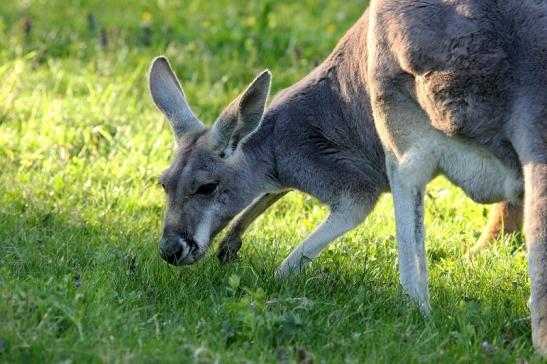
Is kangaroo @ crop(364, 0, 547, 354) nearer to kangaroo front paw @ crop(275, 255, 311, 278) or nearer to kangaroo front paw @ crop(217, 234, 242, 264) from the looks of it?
kangaroo front paw @ crop(275, 255, 311, 278)

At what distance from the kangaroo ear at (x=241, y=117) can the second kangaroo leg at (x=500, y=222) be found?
146cm

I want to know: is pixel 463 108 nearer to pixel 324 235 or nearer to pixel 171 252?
pixel 324 235

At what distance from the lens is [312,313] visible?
495 centimetres

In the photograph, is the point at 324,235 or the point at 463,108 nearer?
the point at 463,108

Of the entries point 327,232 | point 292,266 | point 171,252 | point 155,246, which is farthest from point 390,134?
point 155,246

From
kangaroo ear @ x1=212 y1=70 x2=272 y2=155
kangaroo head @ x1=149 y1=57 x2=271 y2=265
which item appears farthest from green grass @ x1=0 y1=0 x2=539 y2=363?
kangaroo ear @ x1=212 y1=70 x2=272 y2=155

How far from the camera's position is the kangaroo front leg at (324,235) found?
5742 mm

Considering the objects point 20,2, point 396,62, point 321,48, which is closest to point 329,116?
point 396,62

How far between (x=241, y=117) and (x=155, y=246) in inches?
32.9

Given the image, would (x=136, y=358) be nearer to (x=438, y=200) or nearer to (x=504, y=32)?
(x=504, y=32)

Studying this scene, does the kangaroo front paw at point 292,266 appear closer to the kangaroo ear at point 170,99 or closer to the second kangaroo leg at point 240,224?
the second kangaroo leg at point 240,224

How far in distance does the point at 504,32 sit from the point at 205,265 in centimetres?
190

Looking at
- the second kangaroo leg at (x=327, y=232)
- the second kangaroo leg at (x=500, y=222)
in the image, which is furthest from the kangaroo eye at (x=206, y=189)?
the second kangaroo leg at (x=500, y=222)

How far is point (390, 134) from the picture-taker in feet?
18.2
